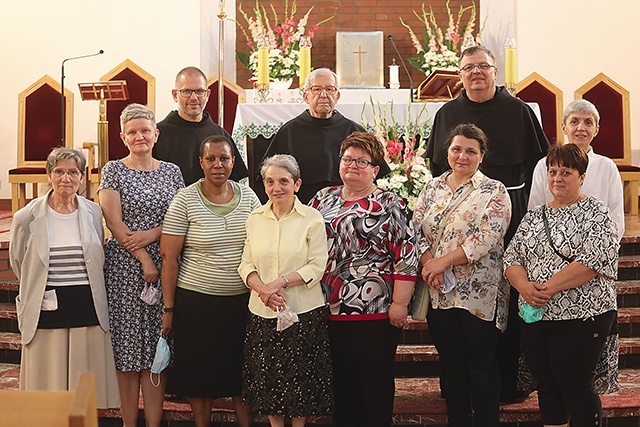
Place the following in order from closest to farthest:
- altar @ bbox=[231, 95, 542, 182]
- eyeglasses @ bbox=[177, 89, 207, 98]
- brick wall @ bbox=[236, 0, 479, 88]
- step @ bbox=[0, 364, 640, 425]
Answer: step @ bbox=[0, 364, 640, 425] → eyeglasses @ bbox=[177, 89, 207, 98] → altar @ bbox=[231, 95, 542, 182] → brick wall @ bbox=[236, 0, 479, 88]

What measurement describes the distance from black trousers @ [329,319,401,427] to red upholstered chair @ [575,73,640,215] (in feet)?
18.5

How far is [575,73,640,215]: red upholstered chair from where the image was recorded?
347 inches

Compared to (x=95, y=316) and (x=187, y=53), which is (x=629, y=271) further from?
(x=187, y=53)

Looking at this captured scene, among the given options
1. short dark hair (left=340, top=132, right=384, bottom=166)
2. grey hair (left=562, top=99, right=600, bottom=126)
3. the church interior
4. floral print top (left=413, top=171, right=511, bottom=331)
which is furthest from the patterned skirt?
the church interior

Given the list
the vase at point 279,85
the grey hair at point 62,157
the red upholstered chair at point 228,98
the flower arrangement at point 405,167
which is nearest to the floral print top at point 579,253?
the flower arrangement at point 405,167

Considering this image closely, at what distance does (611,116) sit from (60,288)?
6538 mm

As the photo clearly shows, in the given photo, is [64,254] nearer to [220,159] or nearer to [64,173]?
[64,173]

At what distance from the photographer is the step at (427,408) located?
425 centimetres

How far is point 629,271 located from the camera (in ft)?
18.4

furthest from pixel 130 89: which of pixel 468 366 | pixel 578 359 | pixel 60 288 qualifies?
pixel 578 359

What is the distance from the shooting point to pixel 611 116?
29.1 feet

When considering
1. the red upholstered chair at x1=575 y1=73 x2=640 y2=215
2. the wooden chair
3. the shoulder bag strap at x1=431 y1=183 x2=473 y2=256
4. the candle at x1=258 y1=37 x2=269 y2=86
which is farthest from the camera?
the red upholstered chair at x1=575 y1=73 x2=640 y2=215

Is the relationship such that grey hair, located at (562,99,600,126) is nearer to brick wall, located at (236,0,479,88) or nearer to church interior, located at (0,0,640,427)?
church interior, located at (0,0,640,427)

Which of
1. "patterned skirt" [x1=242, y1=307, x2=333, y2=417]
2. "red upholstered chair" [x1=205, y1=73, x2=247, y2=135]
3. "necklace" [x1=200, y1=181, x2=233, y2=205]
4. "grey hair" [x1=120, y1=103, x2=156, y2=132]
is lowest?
"patterned skirt" [x1=242, y1=307, x2=333, y2=417]
